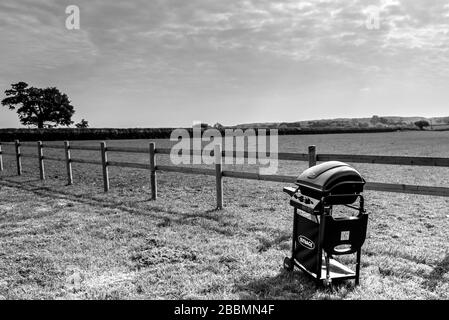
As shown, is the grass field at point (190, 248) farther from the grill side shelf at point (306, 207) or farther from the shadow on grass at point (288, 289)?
the grill side shelf at point (306, 207)

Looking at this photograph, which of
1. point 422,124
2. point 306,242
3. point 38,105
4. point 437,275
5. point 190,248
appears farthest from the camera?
point 422,124

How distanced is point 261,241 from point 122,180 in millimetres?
7960

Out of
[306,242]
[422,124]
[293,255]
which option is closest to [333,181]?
[306,242]

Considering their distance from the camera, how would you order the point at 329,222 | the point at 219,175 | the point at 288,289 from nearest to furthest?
the point at 329,222 < the point at 288,289 < the point at 219,175

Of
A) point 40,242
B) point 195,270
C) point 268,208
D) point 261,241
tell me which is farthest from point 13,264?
point 268,208

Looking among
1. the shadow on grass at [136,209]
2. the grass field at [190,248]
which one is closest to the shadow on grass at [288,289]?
the grass field at [190,248]

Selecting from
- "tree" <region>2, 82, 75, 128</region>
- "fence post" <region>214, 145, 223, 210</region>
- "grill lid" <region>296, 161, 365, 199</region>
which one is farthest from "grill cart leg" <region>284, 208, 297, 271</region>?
"tree" <region>2, 82, 75, 128</region>

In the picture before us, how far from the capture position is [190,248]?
5.02 m

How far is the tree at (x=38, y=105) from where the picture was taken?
70.1 m

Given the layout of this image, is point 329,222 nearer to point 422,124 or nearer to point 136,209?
point 136,209

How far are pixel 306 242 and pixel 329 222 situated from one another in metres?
0.44

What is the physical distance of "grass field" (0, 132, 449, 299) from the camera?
3766 mm

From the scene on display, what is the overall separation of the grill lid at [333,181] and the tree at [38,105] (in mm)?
75312

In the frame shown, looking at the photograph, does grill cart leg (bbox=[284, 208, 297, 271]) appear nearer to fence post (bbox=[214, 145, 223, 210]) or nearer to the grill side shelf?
the grill side shelf
